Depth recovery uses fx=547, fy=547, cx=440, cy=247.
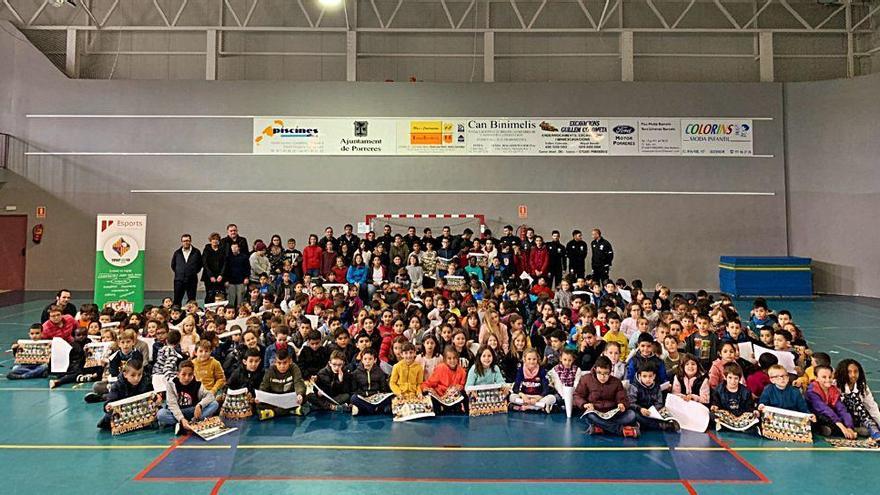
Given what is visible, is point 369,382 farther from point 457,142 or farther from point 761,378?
point 457,142

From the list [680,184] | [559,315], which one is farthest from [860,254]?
[559,315]

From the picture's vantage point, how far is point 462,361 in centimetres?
691

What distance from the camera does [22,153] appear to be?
1634 cm

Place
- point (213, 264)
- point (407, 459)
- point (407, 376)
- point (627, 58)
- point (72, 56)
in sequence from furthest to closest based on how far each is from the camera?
point (627, 58) < point (72, 56) < point (213, 264) < point (407, 376) < point (407, 459)

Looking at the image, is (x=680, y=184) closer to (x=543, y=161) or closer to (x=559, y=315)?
(x=543, y=161)

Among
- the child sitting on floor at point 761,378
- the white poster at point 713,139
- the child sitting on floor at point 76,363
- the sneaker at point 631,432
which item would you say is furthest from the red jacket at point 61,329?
the white poster at point 713,139

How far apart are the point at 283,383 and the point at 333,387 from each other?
0.59m

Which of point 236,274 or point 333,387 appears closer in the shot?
point 333,387

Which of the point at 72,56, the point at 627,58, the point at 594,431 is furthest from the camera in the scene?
the point at 627,58

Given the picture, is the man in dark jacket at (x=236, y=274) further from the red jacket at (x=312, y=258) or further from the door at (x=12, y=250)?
the door at (x=12, y=250)

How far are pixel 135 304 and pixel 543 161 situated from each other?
11.5 m

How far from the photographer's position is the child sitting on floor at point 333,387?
21.1 ft

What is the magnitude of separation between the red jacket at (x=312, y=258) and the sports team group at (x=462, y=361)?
2.45 metres

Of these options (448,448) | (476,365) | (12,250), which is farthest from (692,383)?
(12,250)
